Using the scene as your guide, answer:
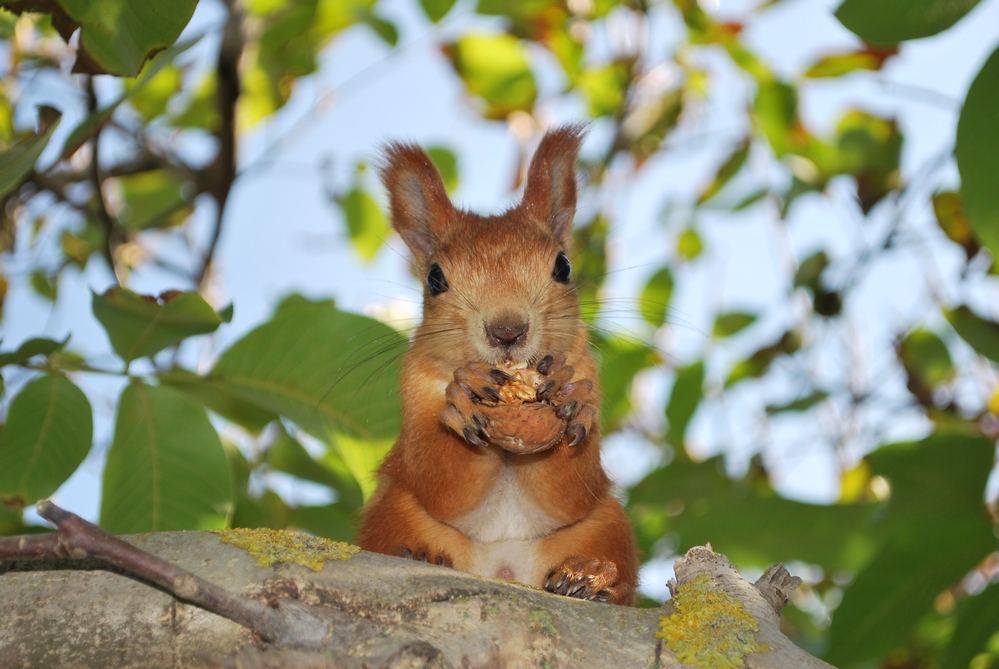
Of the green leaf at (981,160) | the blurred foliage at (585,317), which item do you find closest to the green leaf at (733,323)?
the blurred foliage at (585,317)

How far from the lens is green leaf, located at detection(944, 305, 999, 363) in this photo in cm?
312

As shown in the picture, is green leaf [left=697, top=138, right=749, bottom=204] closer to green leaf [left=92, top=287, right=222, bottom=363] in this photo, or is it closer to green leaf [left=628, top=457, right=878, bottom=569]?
green leaf [left=628, top=457, right=878, bottom=569]

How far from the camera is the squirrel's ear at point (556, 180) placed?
3557 mm

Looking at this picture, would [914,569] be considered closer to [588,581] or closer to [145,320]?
[588,581]

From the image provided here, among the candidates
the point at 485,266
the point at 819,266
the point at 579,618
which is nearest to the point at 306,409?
the point at 485,266

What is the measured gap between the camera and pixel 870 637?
9.25ft

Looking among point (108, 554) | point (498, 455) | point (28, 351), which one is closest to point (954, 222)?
point (498, 455)

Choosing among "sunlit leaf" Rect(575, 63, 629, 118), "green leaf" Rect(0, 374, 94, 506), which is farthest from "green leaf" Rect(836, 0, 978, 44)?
"sunlit leaf" Rect(575, 63, 629, 118)

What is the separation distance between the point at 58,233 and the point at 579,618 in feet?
16.6

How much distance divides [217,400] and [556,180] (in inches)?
62.7

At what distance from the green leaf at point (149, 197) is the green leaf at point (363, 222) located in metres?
1.14

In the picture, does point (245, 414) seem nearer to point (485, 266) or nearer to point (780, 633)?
point (485, 266)

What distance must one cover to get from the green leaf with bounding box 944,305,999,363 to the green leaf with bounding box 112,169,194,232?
4132 mm

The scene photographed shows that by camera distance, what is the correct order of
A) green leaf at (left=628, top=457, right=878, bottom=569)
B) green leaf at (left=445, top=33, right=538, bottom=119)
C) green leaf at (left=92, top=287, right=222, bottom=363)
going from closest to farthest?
green leaf at (left=92, top=287, right=222, bottom=363), green leaf at (left=628, top=457, right=878, bottom=569), green leaf at (left=445, top=33, right=538, bottom=119)
